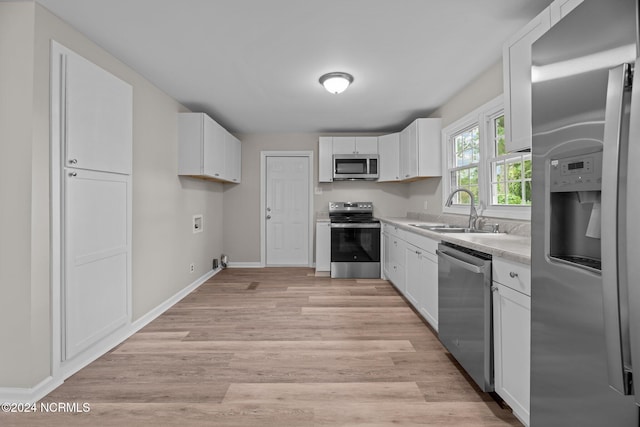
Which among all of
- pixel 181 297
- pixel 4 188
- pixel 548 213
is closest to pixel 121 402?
pixel 4 188

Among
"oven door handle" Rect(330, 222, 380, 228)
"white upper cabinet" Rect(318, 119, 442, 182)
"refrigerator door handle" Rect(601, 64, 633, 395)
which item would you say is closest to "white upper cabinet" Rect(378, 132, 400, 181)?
"white upper cabinet" Rect(318, 119, 442, 182)

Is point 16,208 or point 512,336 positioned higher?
point 16,208

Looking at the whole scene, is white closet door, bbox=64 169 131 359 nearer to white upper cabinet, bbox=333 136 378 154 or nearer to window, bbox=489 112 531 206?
window, bbox=489 112 531 206

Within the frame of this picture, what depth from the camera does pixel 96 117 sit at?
7.12 ft

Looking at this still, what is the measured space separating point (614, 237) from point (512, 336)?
3.00ft

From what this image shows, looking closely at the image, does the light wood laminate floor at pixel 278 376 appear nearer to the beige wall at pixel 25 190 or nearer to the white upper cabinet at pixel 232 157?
the beige wall at pixel 25 190

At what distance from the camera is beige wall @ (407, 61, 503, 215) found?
2703 millimetres

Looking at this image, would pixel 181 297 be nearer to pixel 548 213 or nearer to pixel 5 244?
pixel 5 244

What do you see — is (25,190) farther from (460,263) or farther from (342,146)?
(342,146)

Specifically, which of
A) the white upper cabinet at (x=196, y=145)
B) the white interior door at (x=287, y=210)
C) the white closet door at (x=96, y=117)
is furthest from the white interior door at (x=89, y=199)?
the white interior door at (x=287, y=210)

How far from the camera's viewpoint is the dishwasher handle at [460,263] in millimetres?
1712

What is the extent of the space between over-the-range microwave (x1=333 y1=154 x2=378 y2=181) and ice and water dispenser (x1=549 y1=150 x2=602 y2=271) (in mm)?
3873

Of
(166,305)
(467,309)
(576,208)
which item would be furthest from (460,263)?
(166,305)

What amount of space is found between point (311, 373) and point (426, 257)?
1345 millimetres
